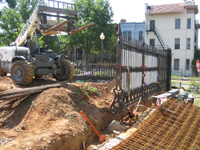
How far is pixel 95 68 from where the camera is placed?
13.4m

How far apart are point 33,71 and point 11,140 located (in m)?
3.55

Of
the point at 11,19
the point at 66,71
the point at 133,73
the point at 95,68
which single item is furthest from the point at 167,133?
the point at 11,19

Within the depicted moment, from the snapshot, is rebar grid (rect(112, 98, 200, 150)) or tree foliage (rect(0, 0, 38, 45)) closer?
rebar grid (rect(112, 98, 200, 150))

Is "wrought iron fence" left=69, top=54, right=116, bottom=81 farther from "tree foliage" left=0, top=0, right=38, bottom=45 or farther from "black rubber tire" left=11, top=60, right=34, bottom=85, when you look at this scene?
"tree foliage" left=0, top=0, right=38, bottom=45

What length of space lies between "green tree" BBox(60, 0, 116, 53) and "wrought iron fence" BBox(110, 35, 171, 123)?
18742 millimetres

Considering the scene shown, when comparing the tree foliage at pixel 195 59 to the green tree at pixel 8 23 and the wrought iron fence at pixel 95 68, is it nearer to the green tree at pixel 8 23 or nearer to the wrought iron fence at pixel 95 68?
the wrought iron fence at pixel 95 68

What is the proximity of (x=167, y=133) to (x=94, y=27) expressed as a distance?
24762 mm

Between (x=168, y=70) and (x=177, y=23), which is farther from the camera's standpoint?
(x=177, y=23)

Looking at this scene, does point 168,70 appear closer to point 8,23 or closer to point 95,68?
point 95,68

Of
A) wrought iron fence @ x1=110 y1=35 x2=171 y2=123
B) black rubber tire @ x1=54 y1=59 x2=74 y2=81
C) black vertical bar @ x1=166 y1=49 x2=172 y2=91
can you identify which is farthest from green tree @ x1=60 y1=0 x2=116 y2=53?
black rubber tire @ x1=54 y1=59 x2=74 y2=81

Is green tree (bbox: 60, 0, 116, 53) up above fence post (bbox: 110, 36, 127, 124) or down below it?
above

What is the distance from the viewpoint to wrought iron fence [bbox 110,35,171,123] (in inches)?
244

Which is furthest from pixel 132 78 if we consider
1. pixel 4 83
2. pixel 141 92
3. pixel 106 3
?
pixel 106 3

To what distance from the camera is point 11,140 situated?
4.38 m
